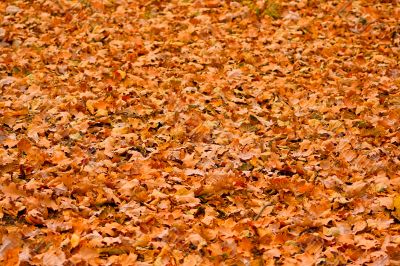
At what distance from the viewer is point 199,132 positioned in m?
5.08

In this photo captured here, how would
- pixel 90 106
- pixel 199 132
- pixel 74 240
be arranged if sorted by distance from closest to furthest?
pixel 74 240 → pixel 199 132 → pixel 90 106

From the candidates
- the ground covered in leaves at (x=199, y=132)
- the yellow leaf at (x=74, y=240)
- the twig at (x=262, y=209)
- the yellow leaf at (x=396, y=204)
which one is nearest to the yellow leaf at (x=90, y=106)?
the ground covered in leaves at (x=199, y=132)

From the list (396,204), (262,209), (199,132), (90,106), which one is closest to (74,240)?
(262,209)

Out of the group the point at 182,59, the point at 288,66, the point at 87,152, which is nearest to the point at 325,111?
the point at 288,66

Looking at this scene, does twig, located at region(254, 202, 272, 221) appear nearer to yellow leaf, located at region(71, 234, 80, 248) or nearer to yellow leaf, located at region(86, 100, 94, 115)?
yellow leaf, located at region(71, 234, 80, 248)

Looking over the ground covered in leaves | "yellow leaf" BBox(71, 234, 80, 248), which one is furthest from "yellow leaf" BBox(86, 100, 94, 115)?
"yellow leaf" BBox(71, 234, 80, 248)

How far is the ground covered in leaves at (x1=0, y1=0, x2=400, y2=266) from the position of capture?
12.0 ft

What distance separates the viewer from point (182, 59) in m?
6.68

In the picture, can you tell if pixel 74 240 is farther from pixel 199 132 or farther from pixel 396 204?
pixel 396 204

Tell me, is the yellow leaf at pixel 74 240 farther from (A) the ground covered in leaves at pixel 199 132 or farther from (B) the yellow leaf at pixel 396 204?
(B) the yellow leaf at pixel 396 204

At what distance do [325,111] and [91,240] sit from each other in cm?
317

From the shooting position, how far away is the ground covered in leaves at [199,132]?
3.66 metres

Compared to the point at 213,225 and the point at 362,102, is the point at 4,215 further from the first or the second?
the point at 362,102

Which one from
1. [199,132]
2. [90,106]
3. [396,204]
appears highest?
[90,106]
